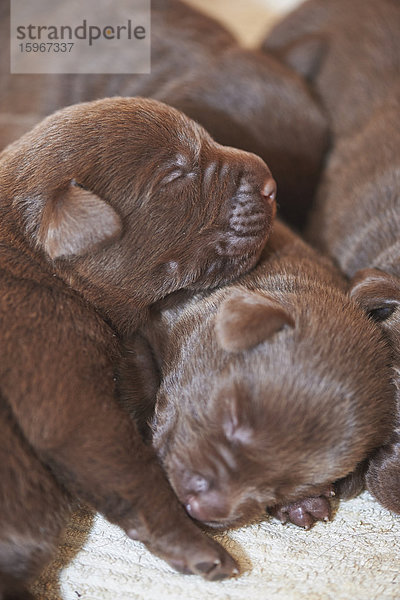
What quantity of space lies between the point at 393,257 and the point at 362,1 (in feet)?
5.62

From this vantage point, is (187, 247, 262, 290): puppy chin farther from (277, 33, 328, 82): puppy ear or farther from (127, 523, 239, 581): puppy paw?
(277, 33, 328, 82): puppy ear

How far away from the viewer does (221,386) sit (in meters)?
2.00

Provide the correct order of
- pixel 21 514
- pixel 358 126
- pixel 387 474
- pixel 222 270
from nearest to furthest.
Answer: pixel 21 514 < pixel 387 474 < pixel 222 270 < pixel 358 126

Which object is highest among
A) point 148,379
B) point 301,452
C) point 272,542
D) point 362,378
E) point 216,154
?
point 216,154

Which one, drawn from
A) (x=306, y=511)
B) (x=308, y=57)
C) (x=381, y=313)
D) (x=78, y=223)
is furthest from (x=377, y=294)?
(x=308, y=57)

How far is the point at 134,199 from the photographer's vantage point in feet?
7.30

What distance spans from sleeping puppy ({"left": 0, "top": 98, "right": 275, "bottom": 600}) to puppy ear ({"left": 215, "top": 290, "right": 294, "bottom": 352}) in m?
0.37

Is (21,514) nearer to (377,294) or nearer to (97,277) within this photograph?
(97,277)

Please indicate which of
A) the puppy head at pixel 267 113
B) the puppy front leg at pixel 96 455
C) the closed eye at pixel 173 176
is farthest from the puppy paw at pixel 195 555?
the puppy head at pixel 267 113

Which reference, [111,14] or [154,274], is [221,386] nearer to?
[154,274]

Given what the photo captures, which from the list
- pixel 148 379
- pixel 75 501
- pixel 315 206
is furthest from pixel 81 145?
pixel 315 206

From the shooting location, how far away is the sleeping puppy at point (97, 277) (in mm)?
1934

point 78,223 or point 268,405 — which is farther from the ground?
point 78,223

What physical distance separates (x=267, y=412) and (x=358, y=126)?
6.39 ft
